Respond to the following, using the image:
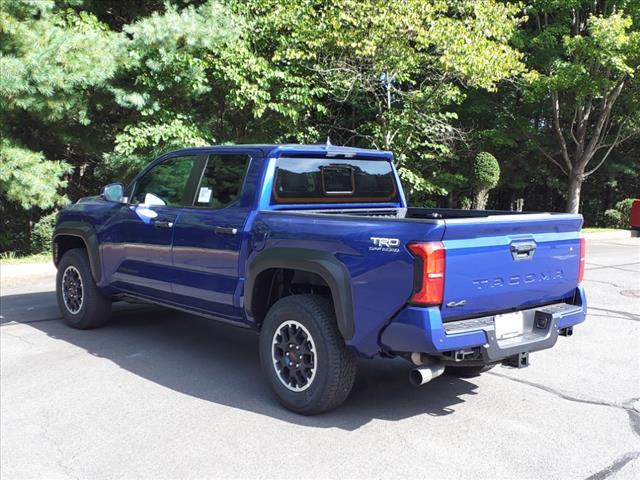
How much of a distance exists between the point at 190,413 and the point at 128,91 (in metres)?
9.51

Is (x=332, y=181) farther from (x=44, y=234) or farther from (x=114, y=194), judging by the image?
(x=44, y=234)

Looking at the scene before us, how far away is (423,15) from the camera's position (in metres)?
11.8

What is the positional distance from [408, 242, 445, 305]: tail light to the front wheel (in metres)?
0.78

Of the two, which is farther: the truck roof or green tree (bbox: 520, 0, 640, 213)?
green tree (bbox: 520, 0, 640, 213)

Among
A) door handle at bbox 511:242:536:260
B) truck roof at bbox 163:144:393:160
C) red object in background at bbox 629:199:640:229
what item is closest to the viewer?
door handle at bbox 511:242:536:260

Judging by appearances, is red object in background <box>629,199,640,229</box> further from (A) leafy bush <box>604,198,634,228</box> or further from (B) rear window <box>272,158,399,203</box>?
(B) rear window <box>272,158,399,203</box>

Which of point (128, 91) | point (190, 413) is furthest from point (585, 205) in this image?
point (190, 413)

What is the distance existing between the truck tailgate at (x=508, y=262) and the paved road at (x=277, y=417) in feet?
2.71


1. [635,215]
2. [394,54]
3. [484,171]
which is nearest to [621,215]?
[635,215]

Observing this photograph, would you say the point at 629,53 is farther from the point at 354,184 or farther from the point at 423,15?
the point at 354,184

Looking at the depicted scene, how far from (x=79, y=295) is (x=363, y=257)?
13.0 feet

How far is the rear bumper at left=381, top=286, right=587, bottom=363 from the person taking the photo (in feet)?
11.3

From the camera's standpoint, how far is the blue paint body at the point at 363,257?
3.52 meters

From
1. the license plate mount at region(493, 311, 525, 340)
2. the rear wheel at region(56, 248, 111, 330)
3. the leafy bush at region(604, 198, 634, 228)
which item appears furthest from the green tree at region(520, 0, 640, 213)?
the license plate mount at region(493, 311, 525, 340)
